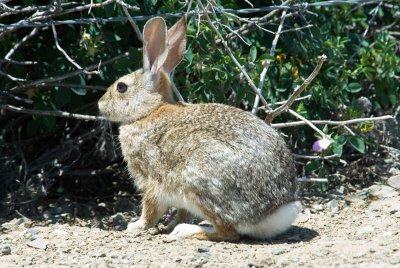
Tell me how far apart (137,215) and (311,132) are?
1704 mm

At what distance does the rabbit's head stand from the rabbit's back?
0.30m

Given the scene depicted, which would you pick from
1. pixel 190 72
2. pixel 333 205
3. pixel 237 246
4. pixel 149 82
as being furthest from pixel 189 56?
pixel 333 205

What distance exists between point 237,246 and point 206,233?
0.86 ft

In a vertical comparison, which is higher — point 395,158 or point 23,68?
point 23,68

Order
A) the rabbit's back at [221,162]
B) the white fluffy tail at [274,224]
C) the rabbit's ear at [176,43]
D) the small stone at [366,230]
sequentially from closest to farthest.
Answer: the rabbit's back at [221,162] → the white fluffy tail at [274,224] → the small stone at [366,230] → the rabbit's ear at [176,43]

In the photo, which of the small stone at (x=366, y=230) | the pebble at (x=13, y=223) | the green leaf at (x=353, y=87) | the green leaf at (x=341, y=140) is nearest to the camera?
the small stone at (x=366, y=230)

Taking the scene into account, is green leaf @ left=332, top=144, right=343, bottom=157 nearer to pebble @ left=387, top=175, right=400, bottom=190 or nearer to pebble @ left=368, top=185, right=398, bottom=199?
pebble @ left=368, top=185, right=398, bottom=199

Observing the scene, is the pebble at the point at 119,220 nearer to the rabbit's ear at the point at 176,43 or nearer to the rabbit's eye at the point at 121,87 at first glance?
the rabbit's eye at the point at 121,87

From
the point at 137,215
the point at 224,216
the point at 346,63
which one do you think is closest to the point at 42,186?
the point at 137,215

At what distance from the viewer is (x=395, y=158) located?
727 cm

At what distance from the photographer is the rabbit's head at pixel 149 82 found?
573 cm

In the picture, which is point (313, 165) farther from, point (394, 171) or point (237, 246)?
point (237, 246)

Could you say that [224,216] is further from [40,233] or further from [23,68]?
[23,68]

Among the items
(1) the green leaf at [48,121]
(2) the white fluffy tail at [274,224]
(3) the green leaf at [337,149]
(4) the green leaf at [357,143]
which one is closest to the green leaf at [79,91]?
(1) the green leaf at [48,121]
